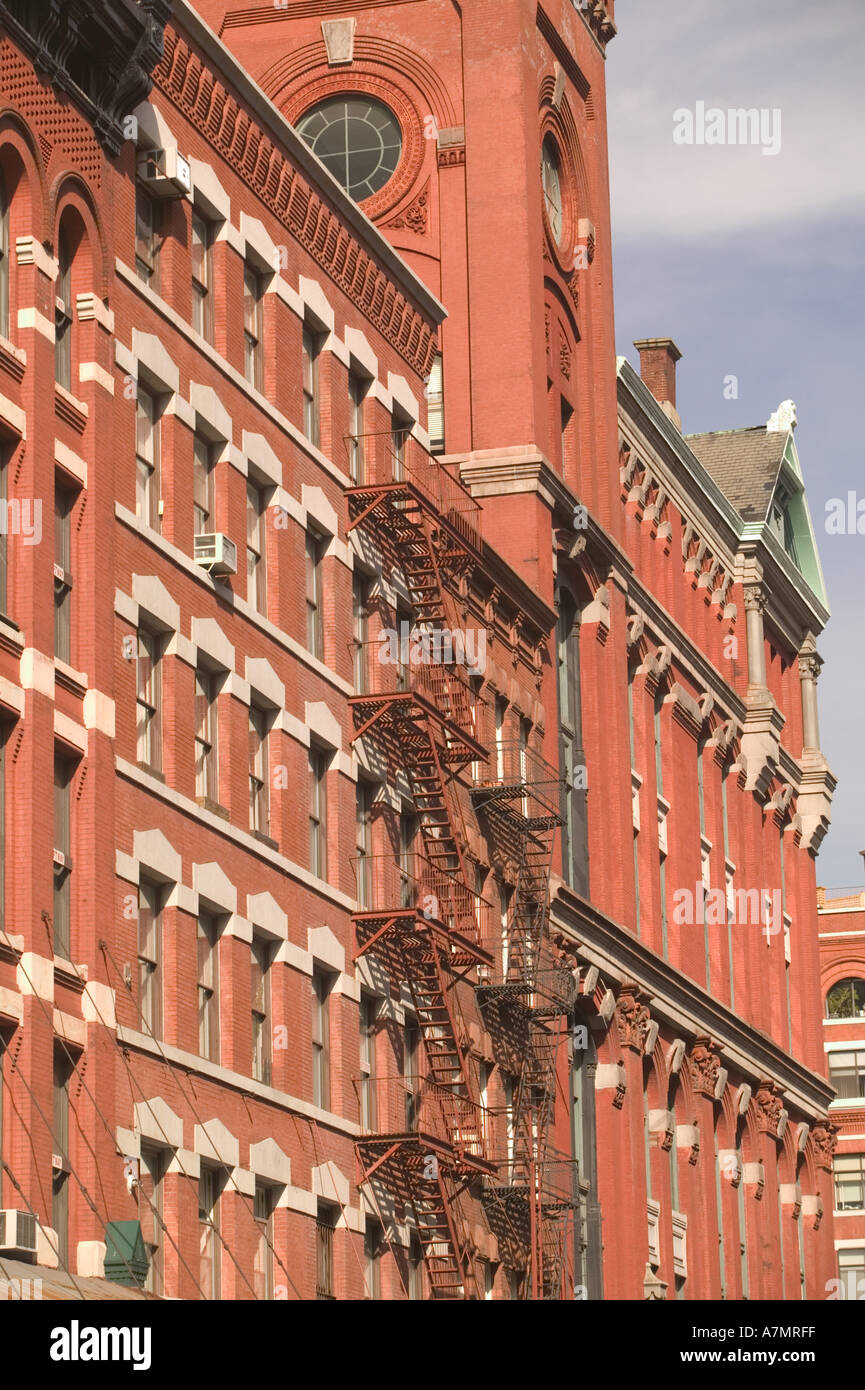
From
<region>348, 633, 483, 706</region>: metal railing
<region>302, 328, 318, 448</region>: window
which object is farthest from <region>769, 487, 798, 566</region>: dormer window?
<region>302, 328, 318, 448</region>: window

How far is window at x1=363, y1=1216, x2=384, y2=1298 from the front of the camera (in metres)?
46.5

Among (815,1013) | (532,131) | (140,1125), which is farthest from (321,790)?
(815,1013)

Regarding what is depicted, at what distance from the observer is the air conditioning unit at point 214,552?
4272 centimetres

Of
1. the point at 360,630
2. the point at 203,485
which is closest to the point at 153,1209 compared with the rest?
the point at 203,485

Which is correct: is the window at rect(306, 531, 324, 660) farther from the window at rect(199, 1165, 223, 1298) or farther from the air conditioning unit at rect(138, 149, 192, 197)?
the window at rect(199, 1165, 223, 1298)

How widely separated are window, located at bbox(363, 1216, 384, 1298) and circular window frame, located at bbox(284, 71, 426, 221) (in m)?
26.6

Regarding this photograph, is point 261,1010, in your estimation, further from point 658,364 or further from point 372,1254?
point 658,364

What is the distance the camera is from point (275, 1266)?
42.7 meters

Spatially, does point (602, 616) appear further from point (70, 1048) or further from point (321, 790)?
point (70, 1048)

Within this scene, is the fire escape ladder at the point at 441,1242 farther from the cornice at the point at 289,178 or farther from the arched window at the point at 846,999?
the arched window at the point at 846,999

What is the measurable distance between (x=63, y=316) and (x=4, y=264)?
168cm

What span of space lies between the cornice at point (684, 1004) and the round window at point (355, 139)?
57.1 feet

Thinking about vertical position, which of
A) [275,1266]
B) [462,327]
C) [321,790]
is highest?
[462,327]

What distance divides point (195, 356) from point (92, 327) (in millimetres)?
4501
